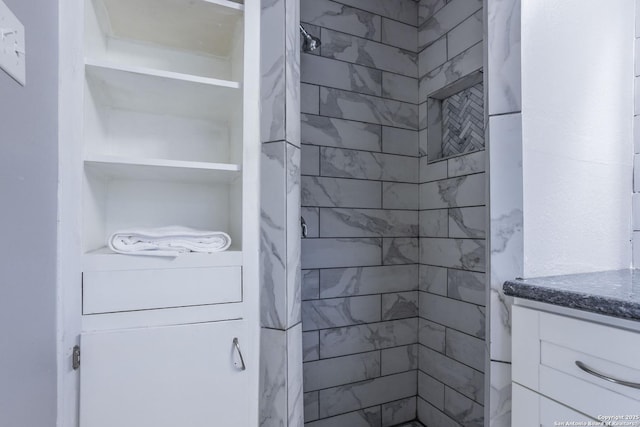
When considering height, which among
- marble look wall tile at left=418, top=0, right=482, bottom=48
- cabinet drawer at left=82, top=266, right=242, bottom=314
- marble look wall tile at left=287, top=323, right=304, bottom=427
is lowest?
marble look wall tile at left=287, top=323, right=304, bottom=427

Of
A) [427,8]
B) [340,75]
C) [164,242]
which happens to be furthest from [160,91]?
[427,8]

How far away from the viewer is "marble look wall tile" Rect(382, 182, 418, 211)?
6.54 ft

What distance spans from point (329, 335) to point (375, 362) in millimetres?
352

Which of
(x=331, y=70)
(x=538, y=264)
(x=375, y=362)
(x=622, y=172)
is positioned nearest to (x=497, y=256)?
(x=538, y=264)

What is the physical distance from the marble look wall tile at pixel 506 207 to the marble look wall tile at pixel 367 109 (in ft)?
3.48

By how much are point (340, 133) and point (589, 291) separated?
1375mm

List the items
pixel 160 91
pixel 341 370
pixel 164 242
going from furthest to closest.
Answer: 1. pixel 341 370
2. pixel 160 91
3. pixel 164 242

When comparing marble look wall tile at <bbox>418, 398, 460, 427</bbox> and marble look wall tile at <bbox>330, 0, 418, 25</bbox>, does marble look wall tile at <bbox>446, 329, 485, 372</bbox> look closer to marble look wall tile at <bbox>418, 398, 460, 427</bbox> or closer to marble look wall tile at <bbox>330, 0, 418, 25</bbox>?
marble look wall tile at <bbox>418, 398, 460, 427</bbox>

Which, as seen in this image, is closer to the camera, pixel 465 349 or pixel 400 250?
pixel 465 349

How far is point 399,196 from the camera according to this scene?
80.0 inches

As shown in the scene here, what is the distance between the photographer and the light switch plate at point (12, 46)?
0.65 m

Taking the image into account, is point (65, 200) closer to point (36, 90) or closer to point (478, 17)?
point (36, 90)

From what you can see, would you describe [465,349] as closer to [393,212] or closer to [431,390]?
[431,390]

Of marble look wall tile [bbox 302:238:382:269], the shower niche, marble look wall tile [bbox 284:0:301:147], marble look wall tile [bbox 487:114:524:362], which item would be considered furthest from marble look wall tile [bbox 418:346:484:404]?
marble look wall tile [bbox 284:0:301:147]
